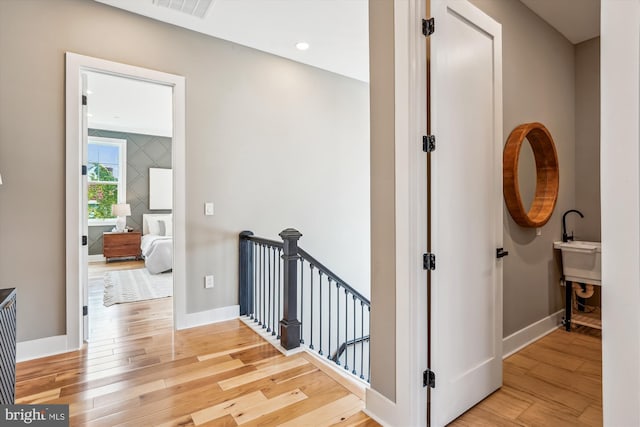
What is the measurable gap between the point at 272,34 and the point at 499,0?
1965 millimetres

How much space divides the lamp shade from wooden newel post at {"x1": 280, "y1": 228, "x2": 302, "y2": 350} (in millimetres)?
5847

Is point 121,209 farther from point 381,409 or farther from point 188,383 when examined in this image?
point 381,409

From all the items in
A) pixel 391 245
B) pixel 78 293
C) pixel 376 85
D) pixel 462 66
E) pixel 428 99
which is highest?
pixel 462 66

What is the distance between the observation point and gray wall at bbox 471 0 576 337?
103 inches

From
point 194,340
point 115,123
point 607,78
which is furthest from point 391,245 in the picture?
point 115,123

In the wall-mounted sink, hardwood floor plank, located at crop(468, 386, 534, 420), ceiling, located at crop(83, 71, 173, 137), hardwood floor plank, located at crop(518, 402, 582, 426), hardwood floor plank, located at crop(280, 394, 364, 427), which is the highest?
ceiling, located at crop(83, 71, 173, 137)

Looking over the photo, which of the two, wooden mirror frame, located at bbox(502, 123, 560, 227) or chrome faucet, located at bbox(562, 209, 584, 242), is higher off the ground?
wooden mirror frame, located at bbox(502, 123, 560, 227)

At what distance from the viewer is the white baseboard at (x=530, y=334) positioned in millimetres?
2604

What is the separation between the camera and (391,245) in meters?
1.73

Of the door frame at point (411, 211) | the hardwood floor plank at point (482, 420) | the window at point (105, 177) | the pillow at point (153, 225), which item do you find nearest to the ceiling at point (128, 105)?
the window at point (105, 177)

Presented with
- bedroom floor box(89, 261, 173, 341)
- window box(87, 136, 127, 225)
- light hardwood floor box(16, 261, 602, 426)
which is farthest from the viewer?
window box(87, 136, 127, 225)

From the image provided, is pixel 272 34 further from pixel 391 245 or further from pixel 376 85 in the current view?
pixel 391 245

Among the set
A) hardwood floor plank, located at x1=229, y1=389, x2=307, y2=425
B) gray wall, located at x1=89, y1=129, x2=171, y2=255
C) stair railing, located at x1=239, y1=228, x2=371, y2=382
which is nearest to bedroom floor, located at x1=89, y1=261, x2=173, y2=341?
stair railing, located at x1=239, y1=228, x2=371, y2=382

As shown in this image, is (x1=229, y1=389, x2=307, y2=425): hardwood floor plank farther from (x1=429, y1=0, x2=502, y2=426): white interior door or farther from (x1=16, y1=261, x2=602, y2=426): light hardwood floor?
(x1=429, y1=0, x2=502, y2=426): white interior door
